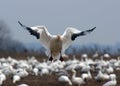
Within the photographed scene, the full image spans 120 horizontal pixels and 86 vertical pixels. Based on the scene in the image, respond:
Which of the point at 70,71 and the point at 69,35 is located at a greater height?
the point at 70,71

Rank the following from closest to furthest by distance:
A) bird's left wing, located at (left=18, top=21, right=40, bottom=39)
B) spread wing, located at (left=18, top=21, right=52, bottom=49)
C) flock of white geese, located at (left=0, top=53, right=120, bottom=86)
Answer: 1. bird's left wing, located at (left=18, top=21, right=40, bottom=39)
2. spread wing, located at (left=18, top=21, right=52, bottom=49)
3. flock of white geese, located at (left=0, top=53, right=120, bottom=86)

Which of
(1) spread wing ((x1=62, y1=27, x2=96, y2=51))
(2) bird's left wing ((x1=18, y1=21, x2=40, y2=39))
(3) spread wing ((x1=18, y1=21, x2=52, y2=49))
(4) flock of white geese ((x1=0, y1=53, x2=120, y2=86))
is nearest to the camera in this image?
(2) bird's left wing ((x1=18, y1=21, x2=40, y2=39))

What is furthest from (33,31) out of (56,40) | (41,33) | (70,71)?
(70,71)

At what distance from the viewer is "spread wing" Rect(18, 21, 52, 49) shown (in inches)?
474

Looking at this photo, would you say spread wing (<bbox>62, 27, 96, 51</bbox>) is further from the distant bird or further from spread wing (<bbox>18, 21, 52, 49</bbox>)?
spread wing (<bbox>18, 21, 52, 49</bbox>)

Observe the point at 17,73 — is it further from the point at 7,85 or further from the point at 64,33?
the point at 64,33

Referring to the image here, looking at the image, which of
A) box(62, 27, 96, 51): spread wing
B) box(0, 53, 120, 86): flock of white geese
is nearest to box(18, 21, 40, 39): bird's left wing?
box(62, 27, 96, 51): spread wing

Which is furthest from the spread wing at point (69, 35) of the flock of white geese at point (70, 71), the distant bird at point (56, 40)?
the flock of white geese at point (70, 71)

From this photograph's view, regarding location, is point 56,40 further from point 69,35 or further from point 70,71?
point 70,71

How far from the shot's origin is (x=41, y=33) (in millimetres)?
12602

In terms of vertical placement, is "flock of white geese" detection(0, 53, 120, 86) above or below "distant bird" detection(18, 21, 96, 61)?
above

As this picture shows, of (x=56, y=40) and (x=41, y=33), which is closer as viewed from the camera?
(x=41, y=33)

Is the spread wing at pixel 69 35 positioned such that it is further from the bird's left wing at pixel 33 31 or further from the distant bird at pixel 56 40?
the bird's left wing at pixel 33 31

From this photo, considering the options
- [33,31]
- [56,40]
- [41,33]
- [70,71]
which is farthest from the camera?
[70,71]
